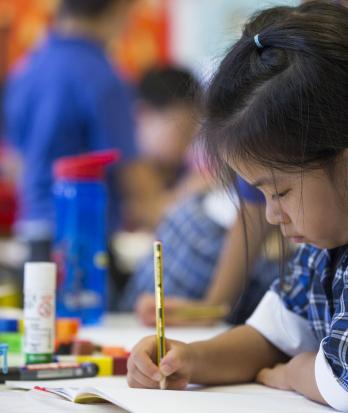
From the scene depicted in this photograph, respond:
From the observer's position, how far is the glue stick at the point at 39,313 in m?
0.87

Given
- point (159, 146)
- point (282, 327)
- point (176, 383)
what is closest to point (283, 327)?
point (282, 327)

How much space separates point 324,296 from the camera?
808 mm

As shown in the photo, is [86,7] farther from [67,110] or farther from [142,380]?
[142,380]

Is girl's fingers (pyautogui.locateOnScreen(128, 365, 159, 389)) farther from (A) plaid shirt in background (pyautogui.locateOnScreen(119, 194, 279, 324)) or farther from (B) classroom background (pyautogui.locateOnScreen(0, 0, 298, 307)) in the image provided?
(B) classroom background (pyautogui.locateOnScreen(0, 0, 298, 307))

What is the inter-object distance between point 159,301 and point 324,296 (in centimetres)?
17

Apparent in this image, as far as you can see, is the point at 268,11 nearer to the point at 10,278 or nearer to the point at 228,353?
the point at 228,353

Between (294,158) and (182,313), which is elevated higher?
(294,158)

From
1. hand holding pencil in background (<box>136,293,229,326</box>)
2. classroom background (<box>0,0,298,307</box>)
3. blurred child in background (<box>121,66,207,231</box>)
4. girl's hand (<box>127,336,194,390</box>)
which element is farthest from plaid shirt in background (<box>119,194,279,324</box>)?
classroom background (<box>0,0,298,307</box>)

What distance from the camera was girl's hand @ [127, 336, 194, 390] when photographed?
2.52 feet

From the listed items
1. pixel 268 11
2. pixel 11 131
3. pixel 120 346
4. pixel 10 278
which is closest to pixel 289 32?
pixel 268 11

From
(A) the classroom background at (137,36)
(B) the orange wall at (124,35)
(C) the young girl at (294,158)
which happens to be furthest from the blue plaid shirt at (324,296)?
(B) the orange wall at (124,35)

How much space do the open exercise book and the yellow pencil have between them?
43mm

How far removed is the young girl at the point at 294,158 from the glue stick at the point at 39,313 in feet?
0.43

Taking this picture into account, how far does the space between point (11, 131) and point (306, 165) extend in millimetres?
1547
